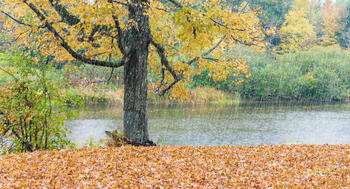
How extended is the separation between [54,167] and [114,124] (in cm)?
1171

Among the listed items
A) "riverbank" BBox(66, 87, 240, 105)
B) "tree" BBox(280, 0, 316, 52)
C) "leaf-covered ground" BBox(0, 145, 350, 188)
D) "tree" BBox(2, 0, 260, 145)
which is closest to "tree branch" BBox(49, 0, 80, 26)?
"tree" BBox(2, 0, 260, 145)

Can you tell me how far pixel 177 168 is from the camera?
6.23 m

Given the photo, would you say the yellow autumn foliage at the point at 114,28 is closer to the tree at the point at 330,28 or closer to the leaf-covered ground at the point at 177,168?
the leaf-covered ground at the point at 177,168

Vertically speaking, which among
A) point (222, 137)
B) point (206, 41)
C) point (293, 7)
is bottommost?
point (222, 137)

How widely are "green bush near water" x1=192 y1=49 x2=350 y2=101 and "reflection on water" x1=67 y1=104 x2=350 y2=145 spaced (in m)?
3.76

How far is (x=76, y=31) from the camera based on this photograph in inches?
336

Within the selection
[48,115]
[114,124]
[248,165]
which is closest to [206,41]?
[248,165]

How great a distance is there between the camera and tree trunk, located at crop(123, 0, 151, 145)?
8.33 metres

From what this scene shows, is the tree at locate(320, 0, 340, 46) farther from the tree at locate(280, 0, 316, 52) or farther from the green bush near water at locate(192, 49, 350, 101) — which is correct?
the green bush near water at locate(192, 49, 350, 101)

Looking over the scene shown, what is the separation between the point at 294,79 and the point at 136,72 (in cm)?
2426

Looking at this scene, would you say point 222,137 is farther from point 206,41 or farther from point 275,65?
point 275,65

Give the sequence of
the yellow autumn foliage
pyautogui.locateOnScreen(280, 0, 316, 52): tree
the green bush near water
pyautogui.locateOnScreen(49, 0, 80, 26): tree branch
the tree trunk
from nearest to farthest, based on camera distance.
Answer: the yellow autumn foliage
pyautogui.locateOnScreen(49, 0, 80, 26): tree branch
the tree trunk
the green bush near water
pyautogui.locateOnScreen(280, 0, 316, 52): tree

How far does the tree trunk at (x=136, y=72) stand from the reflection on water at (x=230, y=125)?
188 inches

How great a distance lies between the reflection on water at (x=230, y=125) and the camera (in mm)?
15367
